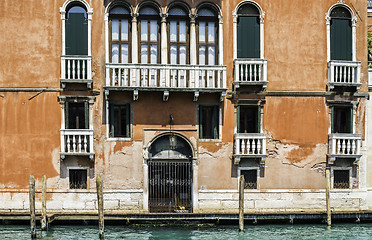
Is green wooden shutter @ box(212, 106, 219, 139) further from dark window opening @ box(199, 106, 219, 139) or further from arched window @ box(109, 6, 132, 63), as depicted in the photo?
arched window @ box(109, 6, 132, 63)

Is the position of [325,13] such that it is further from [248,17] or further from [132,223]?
[132,223]

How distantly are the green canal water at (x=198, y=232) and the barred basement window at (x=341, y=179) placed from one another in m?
1.68

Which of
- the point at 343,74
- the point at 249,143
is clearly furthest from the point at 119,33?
the point at 343,74

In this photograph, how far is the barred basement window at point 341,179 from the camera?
19031mm

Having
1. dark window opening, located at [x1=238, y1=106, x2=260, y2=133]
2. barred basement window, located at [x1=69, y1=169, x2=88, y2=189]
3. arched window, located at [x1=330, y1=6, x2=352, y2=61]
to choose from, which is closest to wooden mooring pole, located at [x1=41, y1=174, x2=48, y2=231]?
barred basement window, located at [x1=69, y1=169, x2=88, y2=189]

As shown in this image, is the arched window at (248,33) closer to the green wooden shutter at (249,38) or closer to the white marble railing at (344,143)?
the green wooden shutter at (249,38)

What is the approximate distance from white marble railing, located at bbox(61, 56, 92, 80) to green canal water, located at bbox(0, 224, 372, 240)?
420 cm

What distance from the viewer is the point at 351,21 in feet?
62.6

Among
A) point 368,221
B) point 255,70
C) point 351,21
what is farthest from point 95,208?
point 351,21

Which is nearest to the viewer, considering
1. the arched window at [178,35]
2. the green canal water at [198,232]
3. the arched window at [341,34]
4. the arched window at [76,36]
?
the green canal water at [198,232]

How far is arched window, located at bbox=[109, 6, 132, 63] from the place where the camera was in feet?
60.3

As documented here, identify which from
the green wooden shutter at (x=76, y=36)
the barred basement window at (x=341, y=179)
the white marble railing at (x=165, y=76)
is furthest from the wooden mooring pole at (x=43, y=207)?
the barred basement window at (x=341, y=179)

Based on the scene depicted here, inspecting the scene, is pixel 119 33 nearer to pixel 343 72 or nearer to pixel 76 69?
pixel 76 69

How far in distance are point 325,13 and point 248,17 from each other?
2.33 meters
